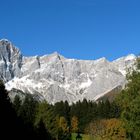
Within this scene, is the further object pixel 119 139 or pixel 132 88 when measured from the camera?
pixel 119 139

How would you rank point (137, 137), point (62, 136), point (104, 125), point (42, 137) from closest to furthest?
1. point (137, 137)
2. point (42, 137)
3. point (62, 136)
4. point (104, 125)

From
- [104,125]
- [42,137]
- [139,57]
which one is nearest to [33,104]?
[104,125]

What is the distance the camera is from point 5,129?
56.0 m

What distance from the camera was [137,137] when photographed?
47.5 m

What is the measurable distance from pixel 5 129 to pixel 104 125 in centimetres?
11374

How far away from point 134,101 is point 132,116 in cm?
165

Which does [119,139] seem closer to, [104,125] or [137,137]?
[104,125]

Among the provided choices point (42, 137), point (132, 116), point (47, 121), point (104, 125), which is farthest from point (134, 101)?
point (104, 125)

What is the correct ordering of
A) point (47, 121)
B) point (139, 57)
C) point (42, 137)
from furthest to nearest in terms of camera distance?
1. point (47, 121)
2. point (42, 137)
3. point (139, 57)

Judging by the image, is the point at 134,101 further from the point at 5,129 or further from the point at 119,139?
the point at 119,139

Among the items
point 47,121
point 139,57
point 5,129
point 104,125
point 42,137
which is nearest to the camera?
point 139,57

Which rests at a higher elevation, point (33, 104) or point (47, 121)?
point (33, 104)

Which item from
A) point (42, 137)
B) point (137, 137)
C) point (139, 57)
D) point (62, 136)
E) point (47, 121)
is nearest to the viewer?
point (137, 137)

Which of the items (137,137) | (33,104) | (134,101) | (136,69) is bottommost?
(137,137)
